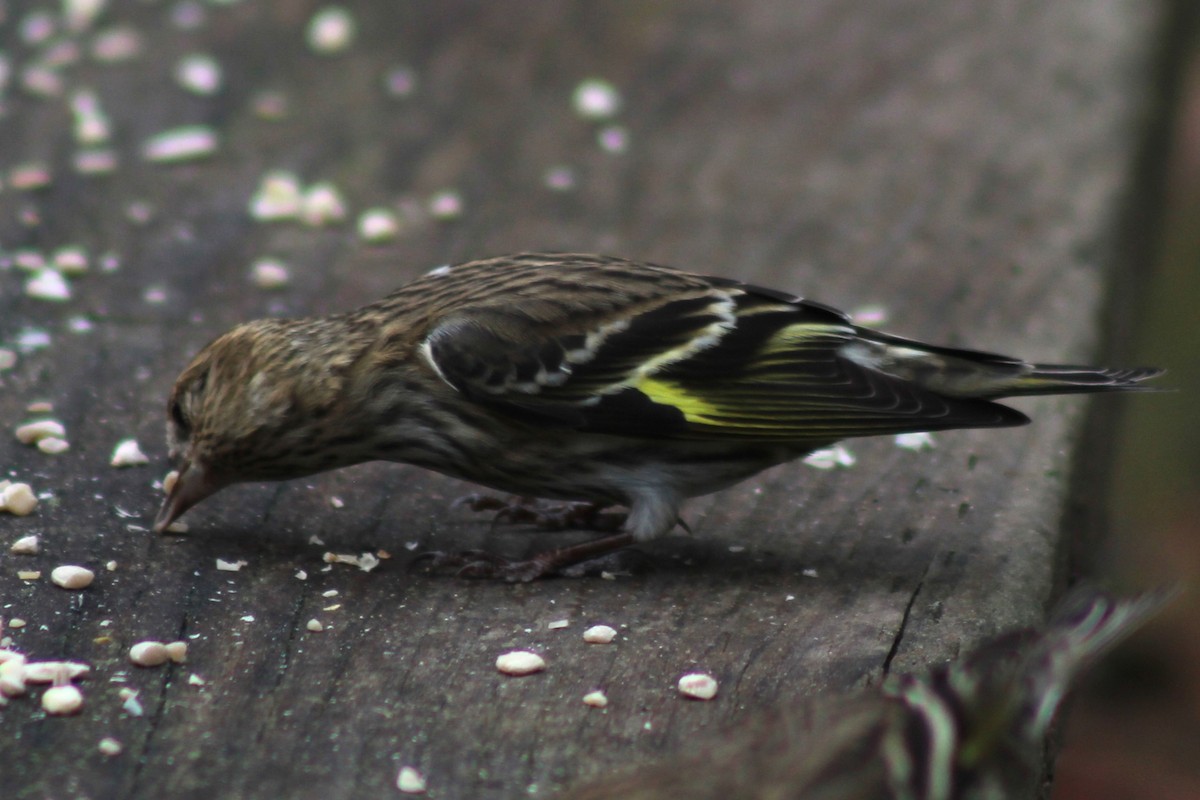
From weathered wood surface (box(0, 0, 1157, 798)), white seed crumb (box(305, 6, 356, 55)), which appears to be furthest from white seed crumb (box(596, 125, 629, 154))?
white seed crumb (box(305, 6, 356, 55))

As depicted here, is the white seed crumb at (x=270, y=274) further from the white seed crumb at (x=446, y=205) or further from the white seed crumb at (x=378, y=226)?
the white seed crumb at (x=446, y=205)

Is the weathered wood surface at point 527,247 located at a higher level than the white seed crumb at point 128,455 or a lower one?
higher

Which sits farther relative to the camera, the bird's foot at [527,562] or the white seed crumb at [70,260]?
the white seed crumb at [70,260]

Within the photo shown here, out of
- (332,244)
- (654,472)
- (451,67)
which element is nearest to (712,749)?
(654,472)


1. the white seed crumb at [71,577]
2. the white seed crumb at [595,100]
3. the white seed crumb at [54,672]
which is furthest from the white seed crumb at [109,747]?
the white seed crumb at [595,100]

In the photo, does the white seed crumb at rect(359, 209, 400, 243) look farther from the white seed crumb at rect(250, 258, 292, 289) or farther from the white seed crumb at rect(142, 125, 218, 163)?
the white seed crumb at rect(142, 125, 218, 163)

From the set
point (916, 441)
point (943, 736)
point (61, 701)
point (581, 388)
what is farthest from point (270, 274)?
point (943, 736)
